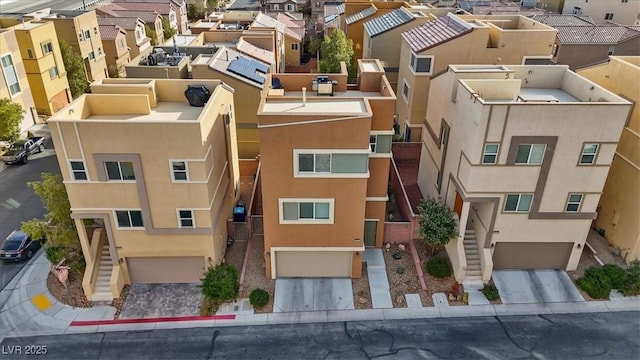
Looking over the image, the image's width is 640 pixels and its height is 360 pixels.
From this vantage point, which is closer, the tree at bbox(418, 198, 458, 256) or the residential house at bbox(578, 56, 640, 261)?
the tree at bbox(418, 198, 458, 256)

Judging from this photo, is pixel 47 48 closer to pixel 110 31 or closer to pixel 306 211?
pixel 110 31

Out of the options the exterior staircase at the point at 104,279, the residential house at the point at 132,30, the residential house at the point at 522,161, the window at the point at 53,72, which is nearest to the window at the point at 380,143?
the residential house at the point at 522,161

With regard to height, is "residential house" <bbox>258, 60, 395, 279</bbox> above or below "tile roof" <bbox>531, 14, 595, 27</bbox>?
below

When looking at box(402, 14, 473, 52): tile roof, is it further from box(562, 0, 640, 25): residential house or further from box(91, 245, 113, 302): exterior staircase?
box(562, 0, 640, 25): residential house

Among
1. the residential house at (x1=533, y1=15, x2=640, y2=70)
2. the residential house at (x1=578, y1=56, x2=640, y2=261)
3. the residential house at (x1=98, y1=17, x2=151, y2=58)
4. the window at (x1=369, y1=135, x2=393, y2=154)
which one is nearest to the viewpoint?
the window at (x1=369, y1=135, x2=393, y2=154)

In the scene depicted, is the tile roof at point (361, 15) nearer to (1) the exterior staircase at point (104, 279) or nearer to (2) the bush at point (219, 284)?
(2) the bush at point (219, 284)

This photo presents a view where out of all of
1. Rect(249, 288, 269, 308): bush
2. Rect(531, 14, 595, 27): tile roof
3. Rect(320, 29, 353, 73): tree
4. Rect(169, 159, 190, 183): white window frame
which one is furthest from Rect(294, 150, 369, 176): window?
Rect(531, 14, 595, 27): tile roof

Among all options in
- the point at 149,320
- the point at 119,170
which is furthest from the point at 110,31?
the point at 149,320

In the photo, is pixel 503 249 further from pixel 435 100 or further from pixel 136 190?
pixel 136 190
